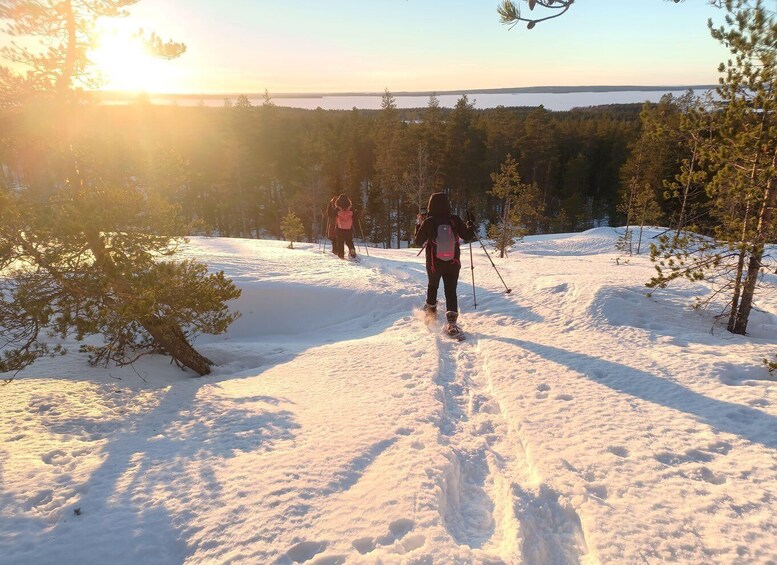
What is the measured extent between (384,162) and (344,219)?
2903cm

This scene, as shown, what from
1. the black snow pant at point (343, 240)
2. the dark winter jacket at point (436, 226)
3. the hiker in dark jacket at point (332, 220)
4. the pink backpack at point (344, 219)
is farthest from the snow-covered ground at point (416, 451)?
the hiker in dark jacket at point (332, 220)

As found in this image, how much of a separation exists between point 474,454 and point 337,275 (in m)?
6.60

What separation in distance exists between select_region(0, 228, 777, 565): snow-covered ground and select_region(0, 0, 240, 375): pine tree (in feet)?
3.10

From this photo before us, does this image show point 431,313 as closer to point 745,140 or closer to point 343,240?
point 745,140

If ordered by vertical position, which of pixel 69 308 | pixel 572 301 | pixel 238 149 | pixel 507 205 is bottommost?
pixel 572 301

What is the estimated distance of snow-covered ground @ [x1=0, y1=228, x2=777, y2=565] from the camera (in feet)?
8.18

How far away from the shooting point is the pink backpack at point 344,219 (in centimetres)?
1220

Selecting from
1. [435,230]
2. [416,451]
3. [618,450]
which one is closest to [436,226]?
[435,230]

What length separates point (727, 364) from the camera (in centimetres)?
474

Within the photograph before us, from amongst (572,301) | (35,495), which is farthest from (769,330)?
(35,495)

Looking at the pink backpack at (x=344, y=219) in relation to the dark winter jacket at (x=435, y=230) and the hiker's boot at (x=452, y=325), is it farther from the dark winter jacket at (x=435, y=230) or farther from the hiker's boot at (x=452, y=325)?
the hiker's boot at (x=452, y=325)

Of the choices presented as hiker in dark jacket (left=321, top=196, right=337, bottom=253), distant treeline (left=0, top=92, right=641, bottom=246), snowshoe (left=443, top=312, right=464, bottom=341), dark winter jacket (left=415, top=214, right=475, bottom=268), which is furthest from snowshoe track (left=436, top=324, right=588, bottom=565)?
distant treeline (left=0, top=92, right=641, bottom=246)

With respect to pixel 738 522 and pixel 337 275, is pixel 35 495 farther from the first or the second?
pixel 337 275

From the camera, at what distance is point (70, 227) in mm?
3893
